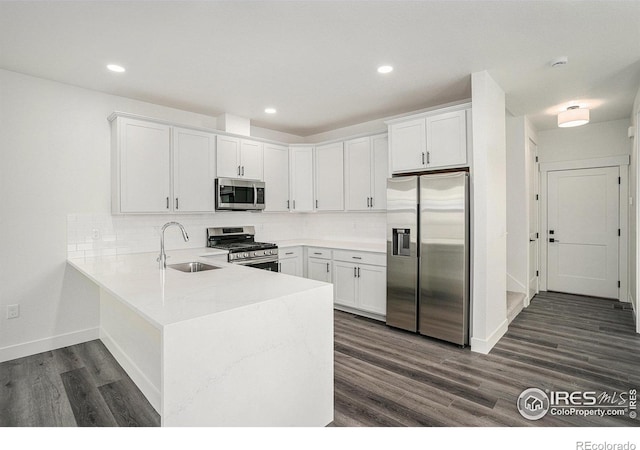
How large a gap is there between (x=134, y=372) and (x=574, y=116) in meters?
5.29

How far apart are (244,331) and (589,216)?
5786mm

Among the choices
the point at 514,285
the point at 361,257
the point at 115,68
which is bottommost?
the point at 514,285

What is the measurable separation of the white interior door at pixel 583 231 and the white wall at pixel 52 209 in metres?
6.13

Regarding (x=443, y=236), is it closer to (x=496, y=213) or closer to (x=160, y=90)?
(x=496, y=213)

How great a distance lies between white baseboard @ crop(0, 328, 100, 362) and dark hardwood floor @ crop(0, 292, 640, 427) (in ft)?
0.23

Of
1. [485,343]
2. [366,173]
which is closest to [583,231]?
[485,343]

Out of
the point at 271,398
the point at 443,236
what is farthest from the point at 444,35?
the point at 271,398

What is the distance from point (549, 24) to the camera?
7.70 feet

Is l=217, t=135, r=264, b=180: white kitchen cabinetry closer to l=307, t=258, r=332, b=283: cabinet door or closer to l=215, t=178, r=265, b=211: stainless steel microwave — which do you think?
l=215, t=178, r=265, b=211: stainless steel microwave

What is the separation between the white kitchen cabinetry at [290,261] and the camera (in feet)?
15.1

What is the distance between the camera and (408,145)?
3.80 metres

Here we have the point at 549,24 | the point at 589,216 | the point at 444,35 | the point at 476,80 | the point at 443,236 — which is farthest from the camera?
the point at 589,216

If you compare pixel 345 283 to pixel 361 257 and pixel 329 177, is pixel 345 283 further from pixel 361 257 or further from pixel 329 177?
pixel 329 177

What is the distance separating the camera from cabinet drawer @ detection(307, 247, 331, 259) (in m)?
4.62
